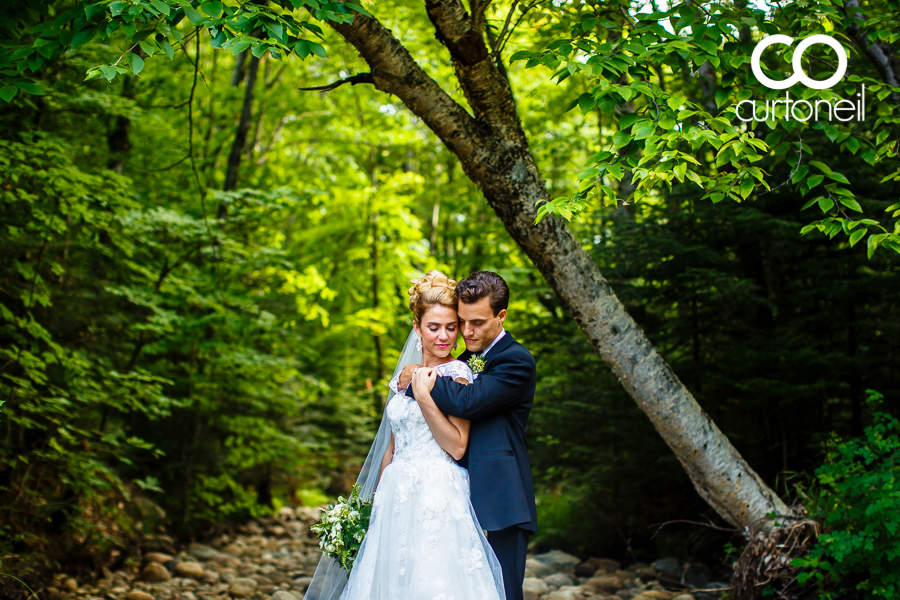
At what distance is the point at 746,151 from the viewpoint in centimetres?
315

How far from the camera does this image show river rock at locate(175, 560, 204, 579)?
7.05 m

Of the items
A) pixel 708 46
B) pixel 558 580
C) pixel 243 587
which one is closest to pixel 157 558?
pixel 243 587

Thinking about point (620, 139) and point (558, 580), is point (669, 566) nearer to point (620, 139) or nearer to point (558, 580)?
point (558, 580)

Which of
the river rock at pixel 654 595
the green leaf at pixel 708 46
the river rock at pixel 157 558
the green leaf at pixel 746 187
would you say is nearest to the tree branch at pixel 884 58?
the green leaf at pixel 708 46

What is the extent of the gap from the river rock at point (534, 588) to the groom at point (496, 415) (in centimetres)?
338

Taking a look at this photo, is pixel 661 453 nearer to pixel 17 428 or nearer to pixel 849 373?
pixel 849 373

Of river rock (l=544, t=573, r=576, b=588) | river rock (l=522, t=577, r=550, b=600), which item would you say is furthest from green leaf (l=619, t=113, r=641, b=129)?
river rock (l=544, t=573, r=576, b=588)

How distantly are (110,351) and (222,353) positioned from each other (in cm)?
135

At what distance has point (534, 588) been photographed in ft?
19.9

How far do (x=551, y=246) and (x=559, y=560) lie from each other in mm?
4843

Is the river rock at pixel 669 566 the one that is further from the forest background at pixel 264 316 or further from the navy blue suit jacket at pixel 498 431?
the navy blue suit jacket at pixel 498 431

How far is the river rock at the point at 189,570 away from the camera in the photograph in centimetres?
705

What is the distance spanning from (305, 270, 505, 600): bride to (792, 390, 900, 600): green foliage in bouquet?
235 cm

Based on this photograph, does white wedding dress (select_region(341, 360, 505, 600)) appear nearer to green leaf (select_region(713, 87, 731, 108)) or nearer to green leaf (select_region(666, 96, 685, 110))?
green leaf (select_region(666, 96, 685, 110))
